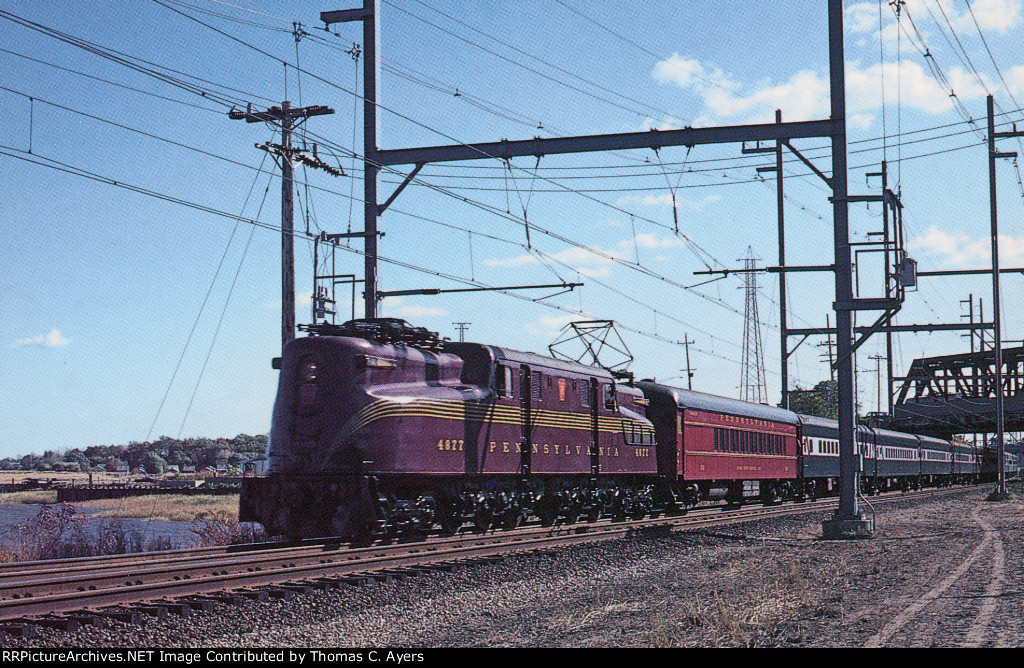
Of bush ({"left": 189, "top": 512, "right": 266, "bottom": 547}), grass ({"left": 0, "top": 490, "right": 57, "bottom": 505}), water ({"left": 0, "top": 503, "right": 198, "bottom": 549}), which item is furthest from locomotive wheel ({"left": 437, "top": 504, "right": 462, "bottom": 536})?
grass ({"left": 0, "top": 490, "right": 57, "bottom": 505})

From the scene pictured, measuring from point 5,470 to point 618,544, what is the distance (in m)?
171

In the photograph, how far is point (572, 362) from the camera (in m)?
24.2

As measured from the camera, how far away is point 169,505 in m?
55.9

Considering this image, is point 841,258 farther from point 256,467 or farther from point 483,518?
point 256,467

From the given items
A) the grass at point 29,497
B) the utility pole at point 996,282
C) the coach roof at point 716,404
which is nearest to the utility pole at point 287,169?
the coach roof at point 716,404

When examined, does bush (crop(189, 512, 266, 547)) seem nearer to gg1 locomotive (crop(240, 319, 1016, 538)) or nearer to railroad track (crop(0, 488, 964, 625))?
railroad track (crop(0, 488, 964, 625))

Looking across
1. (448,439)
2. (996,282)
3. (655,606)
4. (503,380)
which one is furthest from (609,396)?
(996,282)

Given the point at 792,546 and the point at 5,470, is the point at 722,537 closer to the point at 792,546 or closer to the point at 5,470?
the point at 792,546

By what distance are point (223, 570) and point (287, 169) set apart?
13793mm

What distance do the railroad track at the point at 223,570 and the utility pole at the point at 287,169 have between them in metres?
6.59

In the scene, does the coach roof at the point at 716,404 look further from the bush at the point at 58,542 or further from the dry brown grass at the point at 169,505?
the dry brown grass at the point at 169,505

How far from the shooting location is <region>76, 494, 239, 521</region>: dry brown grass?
1954 inches

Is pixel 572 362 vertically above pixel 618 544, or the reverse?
pixel 572 362
